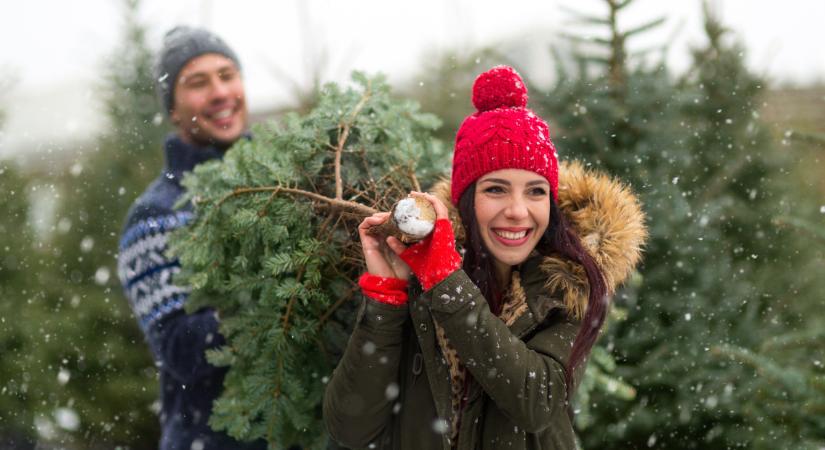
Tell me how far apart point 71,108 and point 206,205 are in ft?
19.4

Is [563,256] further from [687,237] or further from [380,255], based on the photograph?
[687,237]

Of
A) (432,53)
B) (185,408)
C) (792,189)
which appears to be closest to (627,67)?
(792,189)

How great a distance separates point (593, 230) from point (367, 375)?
81cm

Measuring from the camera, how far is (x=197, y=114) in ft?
12.9

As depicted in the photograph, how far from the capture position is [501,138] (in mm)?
2162

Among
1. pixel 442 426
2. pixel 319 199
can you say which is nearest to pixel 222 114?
pixel 319 199

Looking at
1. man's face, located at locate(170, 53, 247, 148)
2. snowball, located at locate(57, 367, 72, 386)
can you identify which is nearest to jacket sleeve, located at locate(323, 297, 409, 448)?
man's face, located at locate(170, 53, 247, 148)

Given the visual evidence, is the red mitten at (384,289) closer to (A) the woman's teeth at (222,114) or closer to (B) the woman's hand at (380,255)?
(B) the woman's hand at (380,255)

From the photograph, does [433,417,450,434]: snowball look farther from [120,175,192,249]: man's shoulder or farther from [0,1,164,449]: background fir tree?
[0,1,164,449]: background fir tree

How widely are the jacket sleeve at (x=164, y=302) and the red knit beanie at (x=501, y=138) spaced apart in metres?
1.26

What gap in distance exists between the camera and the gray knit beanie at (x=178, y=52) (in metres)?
3.94

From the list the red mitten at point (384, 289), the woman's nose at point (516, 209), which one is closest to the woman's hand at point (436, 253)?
the red mitten at point (384, 289)

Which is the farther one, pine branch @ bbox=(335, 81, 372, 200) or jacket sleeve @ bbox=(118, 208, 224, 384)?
jacket sleeve @ bbox=(118, 208, 224, 384)

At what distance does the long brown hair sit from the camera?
215 centimetres
